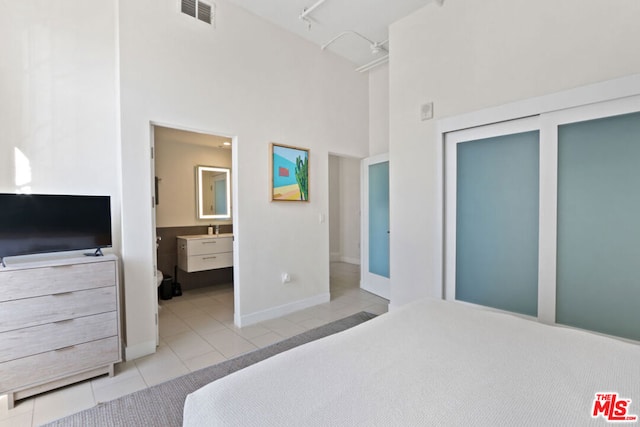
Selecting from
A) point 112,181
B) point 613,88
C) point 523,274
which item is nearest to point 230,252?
point 112,181

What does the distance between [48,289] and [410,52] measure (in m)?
3.87

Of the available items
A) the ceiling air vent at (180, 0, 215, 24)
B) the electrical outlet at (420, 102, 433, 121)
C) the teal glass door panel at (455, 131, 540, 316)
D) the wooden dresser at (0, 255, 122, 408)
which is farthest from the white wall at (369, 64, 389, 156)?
the wooden dresser at (0, 255, 122, 408)

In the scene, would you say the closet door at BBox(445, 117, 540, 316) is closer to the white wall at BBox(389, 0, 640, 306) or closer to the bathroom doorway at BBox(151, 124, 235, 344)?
the white wall at BBox(389, 0, 640, 306)

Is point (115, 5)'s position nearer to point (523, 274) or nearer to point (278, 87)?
point (278, 87)

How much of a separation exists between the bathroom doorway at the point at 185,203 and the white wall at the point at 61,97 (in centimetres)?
155

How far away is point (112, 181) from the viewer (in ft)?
8.30

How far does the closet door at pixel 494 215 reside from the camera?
2.40 meters

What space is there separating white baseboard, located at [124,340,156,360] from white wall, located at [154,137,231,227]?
215 cm

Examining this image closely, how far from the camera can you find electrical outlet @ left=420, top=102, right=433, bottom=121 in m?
2.95

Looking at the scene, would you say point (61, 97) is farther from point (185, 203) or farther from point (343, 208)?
point (343, 208)

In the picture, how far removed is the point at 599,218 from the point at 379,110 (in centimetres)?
300

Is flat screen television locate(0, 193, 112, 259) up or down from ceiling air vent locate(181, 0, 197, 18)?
down

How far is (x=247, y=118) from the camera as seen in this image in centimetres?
316

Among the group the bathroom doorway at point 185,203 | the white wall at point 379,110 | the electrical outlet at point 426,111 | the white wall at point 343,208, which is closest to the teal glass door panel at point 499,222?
the electrical outlet at point 426,111
